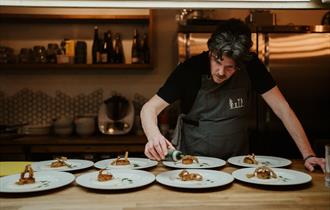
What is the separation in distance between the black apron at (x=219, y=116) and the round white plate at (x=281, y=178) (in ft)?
1.76

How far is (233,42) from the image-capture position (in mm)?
1741

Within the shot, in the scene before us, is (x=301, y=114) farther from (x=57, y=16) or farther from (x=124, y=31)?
(x=57, y=16)

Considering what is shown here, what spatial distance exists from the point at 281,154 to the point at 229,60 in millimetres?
1917

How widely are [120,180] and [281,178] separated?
63 cm

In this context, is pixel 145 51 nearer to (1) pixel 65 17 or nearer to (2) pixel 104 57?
(2) pixel 104 57

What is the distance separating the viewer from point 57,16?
356cm

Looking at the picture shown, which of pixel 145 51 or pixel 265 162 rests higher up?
pixel 145 51

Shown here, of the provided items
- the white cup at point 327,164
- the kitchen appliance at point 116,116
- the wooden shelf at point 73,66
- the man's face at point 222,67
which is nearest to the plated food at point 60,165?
the man's face at point 222,67

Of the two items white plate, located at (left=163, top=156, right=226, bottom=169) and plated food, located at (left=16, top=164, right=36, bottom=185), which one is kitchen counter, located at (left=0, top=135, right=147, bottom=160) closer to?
white plate, located at (left=163, top=156, right=226, bottom=169)

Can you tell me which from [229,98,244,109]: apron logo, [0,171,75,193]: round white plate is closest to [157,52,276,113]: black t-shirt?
[229,98,244,109]: apron logo

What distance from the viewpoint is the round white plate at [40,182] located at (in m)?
1.26

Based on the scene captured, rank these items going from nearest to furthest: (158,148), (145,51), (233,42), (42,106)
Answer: (158,148) → (233,42) → (145,51) → (42,106)

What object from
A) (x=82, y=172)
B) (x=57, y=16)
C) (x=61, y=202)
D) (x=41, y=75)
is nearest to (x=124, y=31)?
(x=57, y=16)

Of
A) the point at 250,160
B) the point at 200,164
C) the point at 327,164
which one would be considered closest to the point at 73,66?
the point at 200,164
